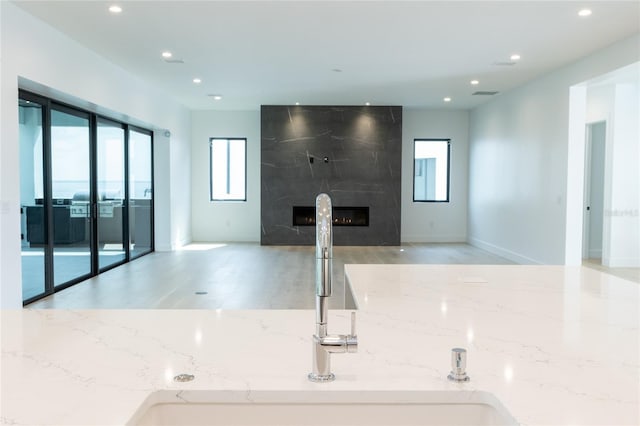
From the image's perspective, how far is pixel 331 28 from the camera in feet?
17.2

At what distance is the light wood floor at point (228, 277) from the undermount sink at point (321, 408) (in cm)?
393

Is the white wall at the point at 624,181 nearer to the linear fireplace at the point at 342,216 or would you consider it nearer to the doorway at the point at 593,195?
the doorway at the point at 593,195

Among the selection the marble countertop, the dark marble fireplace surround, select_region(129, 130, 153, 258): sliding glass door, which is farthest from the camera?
the dark marble fireplace surround

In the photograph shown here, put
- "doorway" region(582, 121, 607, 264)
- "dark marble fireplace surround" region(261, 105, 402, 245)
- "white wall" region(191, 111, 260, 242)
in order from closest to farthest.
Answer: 1. "doorway" region(582, 121, 607, 264)
2. "dark marble fireplace surround" region(261, 105, 402, 245)
3. "white wall" region(191, 111, 260, 242)

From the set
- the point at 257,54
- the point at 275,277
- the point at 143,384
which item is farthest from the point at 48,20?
the point at 143,384

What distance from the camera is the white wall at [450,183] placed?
435 inches

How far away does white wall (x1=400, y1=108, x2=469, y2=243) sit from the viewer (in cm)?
1104

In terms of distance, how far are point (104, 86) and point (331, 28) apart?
303 cm

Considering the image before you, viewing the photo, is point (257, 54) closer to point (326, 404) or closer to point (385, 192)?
point (385, 192)

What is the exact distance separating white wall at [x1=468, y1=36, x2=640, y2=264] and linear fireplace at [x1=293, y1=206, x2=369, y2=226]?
228 centimetres

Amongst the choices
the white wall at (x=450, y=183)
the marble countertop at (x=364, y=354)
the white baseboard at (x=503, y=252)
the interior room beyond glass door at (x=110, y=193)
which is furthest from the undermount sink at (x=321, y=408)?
the white wall at (x=450, y=183)

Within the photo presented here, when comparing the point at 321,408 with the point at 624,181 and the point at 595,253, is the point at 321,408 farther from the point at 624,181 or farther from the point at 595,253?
the point at 595,253

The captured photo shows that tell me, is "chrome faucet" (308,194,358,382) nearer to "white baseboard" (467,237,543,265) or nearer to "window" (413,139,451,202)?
"white baseboard" (467,237,543,265)

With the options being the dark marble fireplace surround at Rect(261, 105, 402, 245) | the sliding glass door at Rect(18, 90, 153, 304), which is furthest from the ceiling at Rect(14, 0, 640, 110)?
the dark marble fireplace surround at Rect(261, 105, 402, 245)
